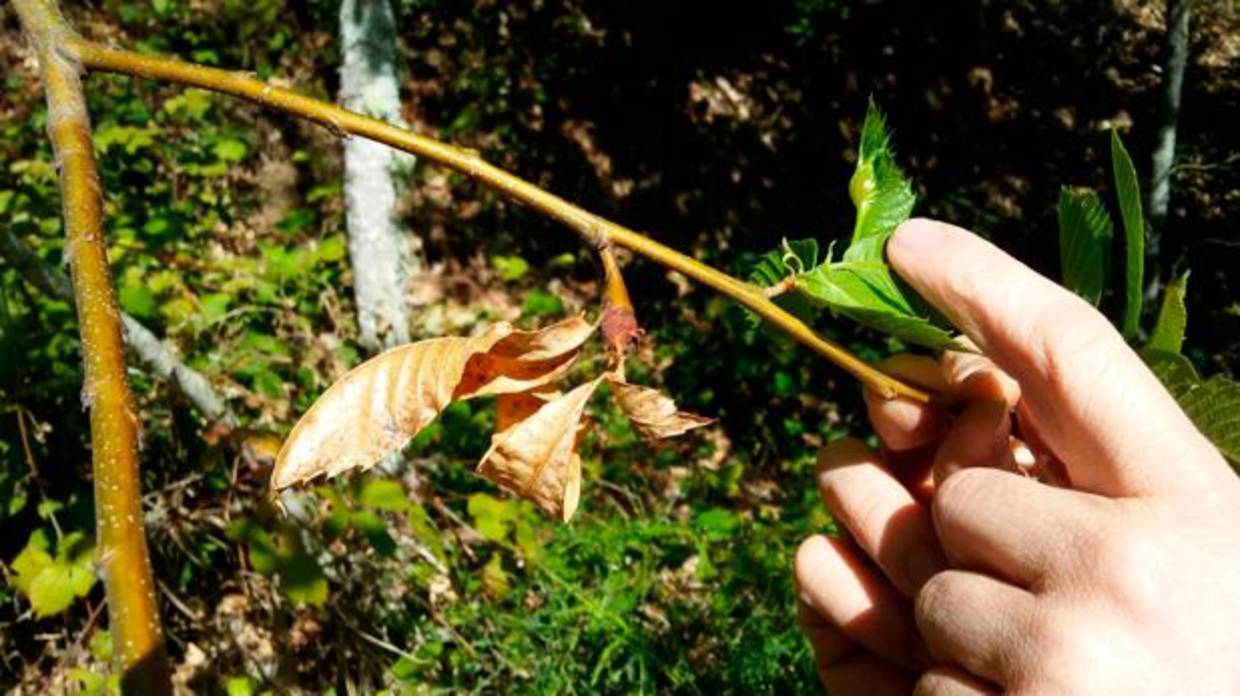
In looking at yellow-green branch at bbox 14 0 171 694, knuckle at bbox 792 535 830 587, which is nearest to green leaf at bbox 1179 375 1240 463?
knuckle at bbox 792 535 830 587

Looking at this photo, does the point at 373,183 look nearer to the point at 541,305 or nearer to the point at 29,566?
the point at 541,305

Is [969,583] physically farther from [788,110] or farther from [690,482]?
[788,110]

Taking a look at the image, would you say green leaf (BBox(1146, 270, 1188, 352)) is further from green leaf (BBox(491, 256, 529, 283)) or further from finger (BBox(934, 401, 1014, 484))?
green leaf (BBox(491, 256, 529, 283))

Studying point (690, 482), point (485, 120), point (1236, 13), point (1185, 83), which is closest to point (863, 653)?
point (690, 482)

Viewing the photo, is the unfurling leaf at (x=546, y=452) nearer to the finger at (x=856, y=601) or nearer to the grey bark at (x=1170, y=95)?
the finger at (x=856, y=601)

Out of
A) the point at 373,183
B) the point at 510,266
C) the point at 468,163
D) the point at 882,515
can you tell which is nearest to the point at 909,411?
the point at 882,515

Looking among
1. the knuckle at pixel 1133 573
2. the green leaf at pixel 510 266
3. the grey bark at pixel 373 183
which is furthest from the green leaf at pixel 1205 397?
the green leaf at pixel 510 266
